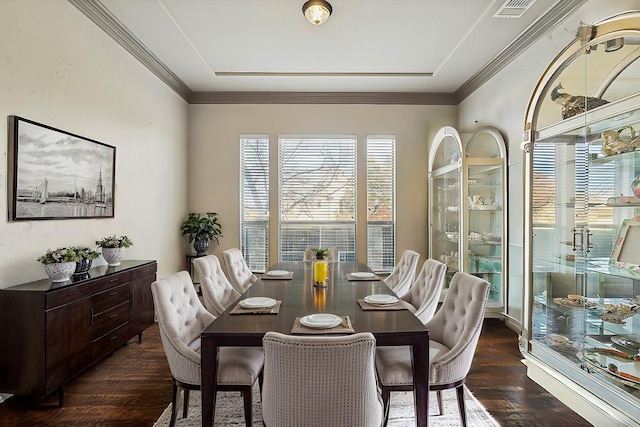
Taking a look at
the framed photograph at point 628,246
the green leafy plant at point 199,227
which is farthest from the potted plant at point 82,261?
the framed photograph at point 628,246

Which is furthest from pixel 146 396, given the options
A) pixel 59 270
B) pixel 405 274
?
pixel 405 274

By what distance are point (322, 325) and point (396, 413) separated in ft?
3.38

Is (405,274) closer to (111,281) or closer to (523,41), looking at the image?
(111,281)

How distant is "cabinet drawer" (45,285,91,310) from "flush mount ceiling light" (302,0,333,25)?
109 inches

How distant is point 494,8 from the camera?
319cm

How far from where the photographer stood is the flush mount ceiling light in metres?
3.02

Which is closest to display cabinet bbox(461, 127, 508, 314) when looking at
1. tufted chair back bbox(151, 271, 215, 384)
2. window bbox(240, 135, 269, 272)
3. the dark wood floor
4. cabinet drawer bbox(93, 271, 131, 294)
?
the dark wood floor

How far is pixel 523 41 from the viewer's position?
3686 mm

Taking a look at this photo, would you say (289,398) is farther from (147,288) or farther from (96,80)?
(96,80)

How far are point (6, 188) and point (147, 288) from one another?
5.05 feet

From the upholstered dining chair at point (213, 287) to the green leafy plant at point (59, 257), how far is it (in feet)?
2.69

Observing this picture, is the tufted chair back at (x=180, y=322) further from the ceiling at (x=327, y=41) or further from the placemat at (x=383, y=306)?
the ceiling at (x=327, y=41)

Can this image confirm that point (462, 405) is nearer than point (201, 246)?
Yes

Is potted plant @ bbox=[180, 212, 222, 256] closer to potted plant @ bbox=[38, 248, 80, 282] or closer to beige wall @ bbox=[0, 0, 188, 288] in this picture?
beige wall @ bbox=[0, 0, 188, 288]
